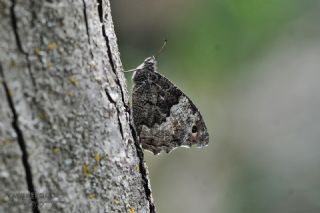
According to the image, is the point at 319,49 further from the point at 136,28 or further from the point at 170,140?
the point at 170,140

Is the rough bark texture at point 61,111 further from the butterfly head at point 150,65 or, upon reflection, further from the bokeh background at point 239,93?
the bokeh background at point 239,93

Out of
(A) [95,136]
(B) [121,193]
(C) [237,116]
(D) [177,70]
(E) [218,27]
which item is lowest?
(B) [121,193]

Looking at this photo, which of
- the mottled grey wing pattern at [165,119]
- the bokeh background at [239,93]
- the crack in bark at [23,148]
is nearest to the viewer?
the crack in bark at [23,148]

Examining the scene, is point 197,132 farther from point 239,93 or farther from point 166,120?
point 239,93

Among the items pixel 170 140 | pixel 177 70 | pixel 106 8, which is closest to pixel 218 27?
pixel 177 70

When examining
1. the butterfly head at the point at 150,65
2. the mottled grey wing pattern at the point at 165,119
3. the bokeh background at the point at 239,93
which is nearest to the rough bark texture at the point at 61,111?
the mottled grey wing pattern at the point at 165,119

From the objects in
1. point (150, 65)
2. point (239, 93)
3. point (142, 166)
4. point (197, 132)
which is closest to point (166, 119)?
point (197, 132)

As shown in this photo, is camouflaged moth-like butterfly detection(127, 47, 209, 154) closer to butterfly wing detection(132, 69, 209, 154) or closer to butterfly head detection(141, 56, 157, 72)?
butterfly wing detection(132, 69, 209, 154)
